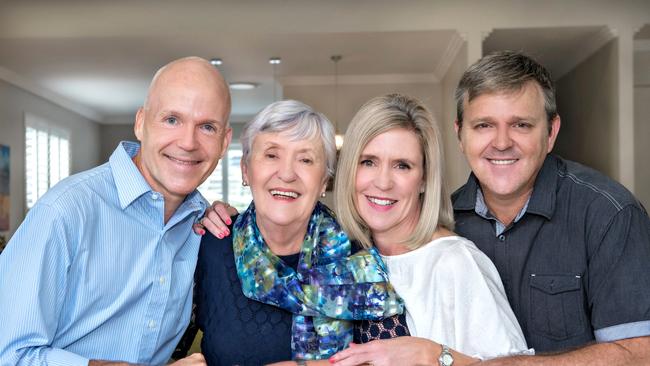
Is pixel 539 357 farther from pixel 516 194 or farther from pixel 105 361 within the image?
pixel 105 361

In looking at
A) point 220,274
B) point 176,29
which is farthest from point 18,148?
point 220,274

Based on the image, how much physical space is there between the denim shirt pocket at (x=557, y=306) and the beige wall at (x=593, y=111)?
5.07 m

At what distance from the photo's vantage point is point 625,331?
5.93ft

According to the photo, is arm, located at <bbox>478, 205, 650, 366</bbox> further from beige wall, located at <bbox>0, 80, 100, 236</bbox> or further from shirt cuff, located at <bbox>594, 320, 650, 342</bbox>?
beige wall, located at <bbox>0, 80, 100, 236</bbox>

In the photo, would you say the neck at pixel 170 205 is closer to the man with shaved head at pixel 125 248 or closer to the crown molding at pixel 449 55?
the man with shaved head at pixel 125 248

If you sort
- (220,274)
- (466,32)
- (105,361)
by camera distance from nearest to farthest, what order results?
(105,361)
(220,274)
(466,32)

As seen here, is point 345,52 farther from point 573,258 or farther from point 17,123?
point 573,258

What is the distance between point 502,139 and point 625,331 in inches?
25.8

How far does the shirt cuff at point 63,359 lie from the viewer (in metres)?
1.56

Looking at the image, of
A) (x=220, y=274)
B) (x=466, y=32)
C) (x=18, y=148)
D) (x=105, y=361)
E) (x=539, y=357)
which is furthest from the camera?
(x=18, y=148)

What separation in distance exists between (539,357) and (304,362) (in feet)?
2.14

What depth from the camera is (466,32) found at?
6.44 metres

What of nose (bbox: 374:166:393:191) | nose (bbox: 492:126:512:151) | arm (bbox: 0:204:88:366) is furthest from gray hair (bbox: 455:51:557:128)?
arm (bbox: 0:204:88:366)

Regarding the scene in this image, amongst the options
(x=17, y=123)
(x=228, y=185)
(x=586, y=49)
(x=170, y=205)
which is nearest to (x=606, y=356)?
(x=170, y=205)
